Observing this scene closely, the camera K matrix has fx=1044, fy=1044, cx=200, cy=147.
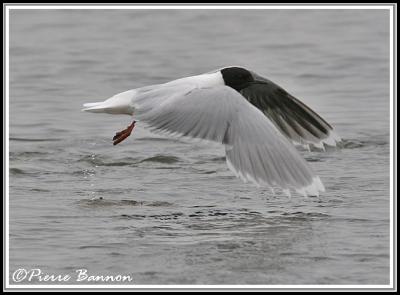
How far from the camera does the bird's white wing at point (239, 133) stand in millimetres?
6852

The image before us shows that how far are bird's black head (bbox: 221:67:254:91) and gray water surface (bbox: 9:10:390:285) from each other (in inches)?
30.8

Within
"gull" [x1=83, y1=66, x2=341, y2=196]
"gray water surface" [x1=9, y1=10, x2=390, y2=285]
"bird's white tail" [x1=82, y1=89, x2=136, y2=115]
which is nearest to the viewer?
"gray water surface" [x1=9, y1=10, x2=390, y2=285]

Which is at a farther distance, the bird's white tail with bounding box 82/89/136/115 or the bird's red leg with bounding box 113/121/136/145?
the bird's red leg with bounding box 113/121/136/145

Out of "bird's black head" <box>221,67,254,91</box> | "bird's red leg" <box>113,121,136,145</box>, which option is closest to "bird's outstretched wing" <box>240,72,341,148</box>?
"bird's black head" <box>221,67,254,91</box>

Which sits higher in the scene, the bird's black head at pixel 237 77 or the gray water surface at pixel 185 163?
the bird's black head at pixel 237 77

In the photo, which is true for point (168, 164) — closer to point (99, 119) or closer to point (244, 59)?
point (99, 119)

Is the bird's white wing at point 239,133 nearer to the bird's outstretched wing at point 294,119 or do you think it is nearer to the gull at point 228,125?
the gull at point 228,125

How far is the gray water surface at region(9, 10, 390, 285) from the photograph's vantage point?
6.19 meters

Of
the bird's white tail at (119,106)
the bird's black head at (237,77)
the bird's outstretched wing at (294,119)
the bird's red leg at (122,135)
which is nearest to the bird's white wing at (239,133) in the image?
the bird's white tail at (119,106)

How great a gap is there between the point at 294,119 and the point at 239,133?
4.75ft

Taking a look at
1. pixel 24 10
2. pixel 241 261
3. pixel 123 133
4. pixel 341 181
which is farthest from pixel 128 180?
pixel 24 10

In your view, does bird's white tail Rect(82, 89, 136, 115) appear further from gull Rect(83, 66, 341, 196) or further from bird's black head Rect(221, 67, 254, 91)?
bird's black head Rect(221, 67, 254, 91)

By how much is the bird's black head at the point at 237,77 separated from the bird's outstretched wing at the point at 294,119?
7.3 inches

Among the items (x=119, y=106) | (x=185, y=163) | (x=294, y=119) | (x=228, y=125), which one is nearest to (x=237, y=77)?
(x=294, y=119)
